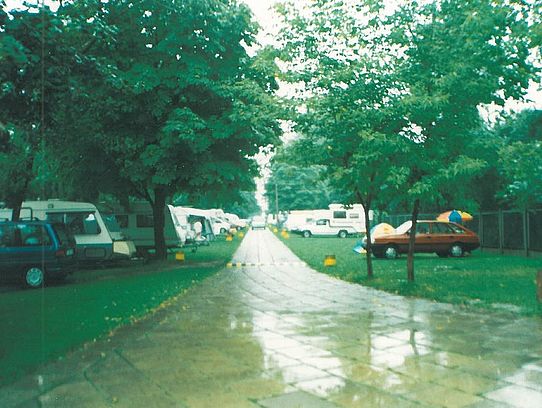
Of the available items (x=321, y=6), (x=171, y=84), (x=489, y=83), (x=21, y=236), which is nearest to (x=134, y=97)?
(x=171, y=84)

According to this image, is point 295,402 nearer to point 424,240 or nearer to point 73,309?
Result: point 73,309

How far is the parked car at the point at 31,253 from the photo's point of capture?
13.3 metres

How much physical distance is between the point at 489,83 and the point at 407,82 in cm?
156

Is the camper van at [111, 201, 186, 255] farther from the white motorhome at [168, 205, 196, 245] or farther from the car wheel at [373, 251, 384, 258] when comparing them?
the car wheel at [373, 251, 384, 258]

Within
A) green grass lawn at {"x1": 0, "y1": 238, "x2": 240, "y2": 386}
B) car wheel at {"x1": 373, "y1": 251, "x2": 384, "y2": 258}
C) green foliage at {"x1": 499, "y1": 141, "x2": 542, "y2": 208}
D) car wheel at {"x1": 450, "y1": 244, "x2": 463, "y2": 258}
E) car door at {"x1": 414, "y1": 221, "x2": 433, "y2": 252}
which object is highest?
green foliage at {"x1": 499, "y1": 141, "x2": 542, "y2": 208}

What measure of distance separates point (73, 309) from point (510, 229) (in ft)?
63.1

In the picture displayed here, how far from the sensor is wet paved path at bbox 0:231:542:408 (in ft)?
15.4

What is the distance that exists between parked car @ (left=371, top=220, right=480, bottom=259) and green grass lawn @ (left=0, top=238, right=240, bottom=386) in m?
7.92

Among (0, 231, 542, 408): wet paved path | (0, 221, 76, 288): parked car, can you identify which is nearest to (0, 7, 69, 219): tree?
(0, 231, 542, 408): wet paved path

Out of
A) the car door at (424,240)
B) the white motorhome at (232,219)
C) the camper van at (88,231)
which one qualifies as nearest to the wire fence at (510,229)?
Answer: the car door at (424,240)

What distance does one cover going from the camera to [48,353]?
636 centimetres

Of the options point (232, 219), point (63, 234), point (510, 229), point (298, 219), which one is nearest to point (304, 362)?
point (63, 234)

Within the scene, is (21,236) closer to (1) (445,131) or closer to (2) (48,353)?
(2) (48,353)

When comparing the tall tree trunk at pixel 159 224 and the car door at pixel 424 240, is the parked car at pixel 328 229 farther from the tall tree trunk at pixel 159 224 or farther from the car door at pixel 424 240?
the tall tree trunk at pixel 159 224
